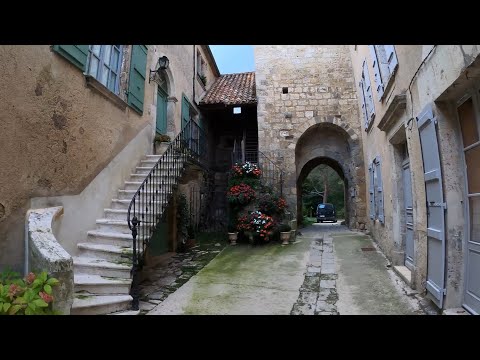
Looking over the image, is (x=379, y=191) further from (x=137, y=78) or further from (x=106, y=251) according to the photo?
(x=137, y=78)

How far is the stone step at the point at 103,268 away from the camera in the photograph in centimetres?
399

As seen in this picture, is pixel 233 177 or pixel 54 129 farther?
pixel 233 177

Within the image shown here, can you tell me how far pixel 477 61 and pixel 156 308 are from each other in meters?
4.17

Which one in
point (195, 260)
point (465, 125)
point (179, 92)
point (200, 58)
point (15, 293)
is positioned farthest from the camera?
point (200, 58)

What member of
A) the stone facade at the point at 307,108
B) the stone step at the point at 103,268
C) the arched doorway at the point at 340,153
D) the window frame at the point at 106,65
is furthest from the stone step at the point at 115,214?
the arched doorway at the point at 340,153

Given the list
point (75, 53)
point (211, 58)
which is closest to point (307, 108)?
point (211, 58)

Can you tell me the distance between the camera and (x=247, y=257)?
675 centimetres

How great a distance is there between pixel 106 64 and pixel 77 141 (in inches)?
70.7

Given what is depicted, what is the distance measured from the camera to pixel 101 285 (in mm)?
3750

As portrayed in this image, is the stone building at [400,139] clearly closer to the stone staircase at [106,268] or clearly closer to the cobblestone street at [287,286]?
the cobblestone street at [287,286]

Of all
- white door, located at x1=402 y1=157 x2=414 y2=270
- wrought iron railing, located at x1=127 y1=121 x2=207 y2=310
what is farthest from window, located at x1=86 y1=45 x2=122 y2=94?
white door, located at x1=402 y1=157 x2=414 y2=270

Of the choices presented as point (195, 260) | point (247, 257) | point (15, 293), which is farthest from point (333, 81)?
point (15, 293)

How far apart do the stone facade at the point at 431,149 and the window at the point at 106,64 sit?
4745 millimetres
